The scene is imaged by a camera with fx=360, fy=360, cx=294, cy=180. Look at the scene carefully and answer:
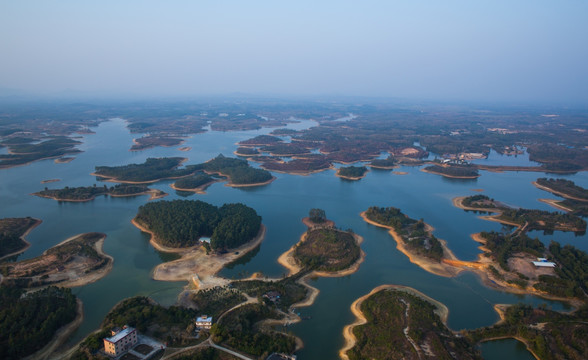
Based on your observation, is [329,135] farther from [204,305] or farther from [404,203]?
[204,305]

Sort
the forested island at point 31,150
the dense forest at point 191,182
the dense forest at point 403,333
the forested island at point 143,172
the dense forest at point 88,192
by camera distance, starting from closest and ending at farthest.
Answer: the dense forest at point 403,333
the dense forest at point 88,192
the dense forest at point 191,182
the forested island at point 143,172
the forested island at point 31,150

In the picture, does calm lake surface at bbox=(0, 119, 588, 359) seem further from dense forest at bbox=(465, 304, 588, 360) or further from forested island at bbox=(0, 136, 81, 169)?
forested island at bbox=(0, 136, 81, 169)

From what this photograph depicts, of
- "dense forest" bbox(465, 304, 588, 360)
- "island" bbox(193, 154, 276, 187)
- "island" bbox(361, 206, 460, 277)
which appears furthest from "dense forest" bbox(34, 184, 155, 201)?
"dense forest" bbox(465, 304, 588, 360)

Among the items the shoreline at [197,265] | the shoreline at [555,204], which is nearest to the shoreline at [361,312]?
the shoreline at [197,265]

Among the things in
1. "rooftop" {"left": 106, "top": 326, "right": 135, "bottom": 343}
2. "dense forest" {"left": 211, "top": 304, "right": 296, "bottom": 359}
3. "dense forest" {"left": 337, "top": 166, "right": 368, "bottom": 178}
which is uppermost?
"rooftop" {"left": 106, "top": 326, "right": 135, "bottom": 343}

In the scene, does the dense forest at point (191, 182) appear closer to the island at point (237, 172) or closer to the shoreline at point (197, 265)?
the island at point (237, 172)
